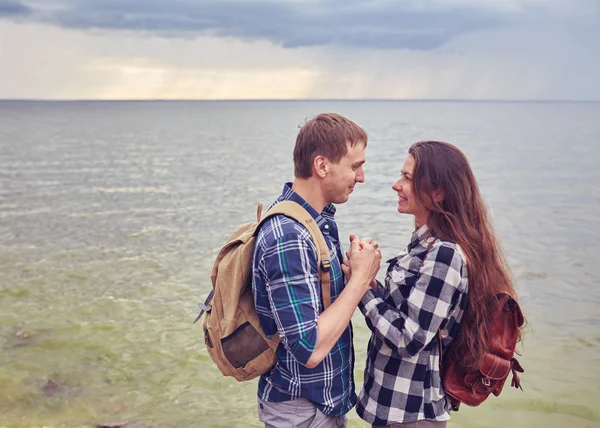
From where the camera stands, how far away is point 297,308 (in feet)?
10.2

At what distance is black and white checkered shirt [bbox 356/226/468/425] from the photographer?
3.34m

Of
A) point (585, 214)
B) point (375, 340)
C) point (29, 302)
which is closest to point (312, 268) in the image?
point (375, 340)

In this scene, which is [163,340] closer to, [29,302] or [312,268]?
[29,302]

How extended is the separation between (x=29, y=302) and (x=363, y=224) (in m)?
10.8

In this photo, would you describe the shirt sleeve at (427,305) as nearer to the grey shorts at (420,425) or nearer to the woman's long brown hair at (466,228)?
the woman's long brown hair at (466,228)

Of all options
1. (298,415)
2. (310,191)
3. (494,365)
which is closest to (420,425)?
(494,365)

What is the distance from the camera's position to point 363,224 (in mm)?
20234

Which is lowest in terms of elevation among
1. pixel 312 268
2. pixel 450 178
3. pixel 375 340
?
pixel 375 340

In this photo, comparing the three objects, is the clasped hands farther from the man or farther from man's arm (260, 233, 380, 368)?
man's arm (260, 233, 380, 368)

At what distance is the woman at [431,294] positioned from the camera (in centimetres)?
335

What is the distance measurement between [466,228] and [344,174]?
2.25ft

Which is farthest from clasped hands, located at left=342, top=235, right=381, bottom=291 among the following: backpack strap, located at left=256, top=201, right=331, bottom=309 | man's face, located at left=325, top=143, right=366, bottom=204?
man's face, located at left=325, top=143, right=366, bottom=204

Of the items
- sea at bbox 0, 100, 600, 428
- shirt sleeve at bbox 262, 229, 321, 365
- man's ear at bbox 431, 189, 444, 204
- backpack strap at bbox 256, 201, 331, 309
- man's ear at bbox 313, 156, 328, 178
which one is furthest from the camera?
sea at bbox 0, 100, 600, 428

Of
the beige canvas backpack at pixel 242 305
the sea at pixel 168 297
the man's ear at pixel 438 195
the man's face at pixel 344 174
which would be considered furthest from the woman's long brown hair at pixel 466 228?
the sea at pixel 168 297
